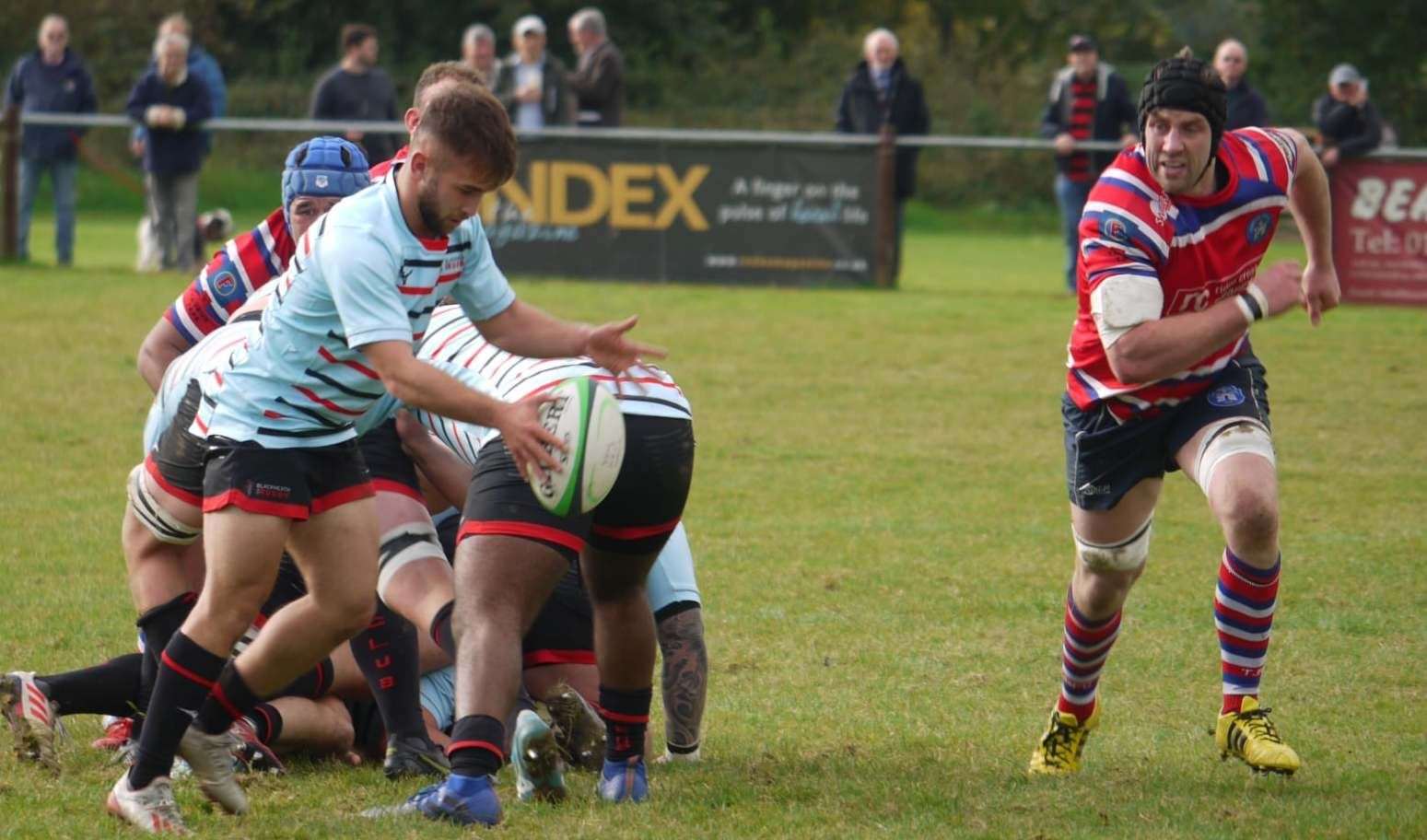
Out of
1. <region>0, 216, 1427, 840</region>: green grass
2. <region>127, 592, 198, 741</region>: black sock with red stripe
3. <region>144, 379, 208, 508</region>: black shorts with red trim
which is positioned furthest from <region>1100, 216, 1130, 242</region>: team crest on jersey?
<region>127, 592, 198, 741</region>: black sock with red stripe

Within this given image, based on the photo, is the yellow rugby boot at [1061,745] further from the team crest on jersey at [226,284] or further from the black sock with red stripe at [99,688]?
the team crest on jersey at [226,284]

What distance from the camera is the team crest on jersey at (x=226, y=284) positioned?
548 centimetres

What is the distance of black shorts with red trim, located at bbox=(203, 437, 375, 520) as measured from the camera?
167 inches

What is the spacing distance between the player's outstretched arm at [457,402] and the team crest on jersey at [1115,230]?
1666 millimetres

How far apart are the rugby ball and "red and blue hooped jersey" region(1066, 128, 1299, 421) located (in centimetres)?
142

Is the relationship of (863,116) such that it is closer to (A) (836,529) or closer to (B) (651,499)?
(A) (836,529)

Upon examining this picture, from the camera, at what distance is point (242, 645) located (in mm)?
5227

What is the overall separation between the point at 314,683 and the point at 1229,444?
2.49 metres

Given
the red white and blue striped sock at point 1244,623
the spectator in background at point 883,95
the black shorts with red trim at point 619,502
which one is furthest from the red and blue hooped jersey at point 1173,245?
the spectator in background at point 883,95

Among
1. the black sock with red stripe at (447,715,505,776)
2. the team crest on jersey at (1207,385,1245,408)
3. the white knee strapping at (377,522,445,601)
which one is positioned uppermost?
the team crest on jersey at (1207,385,1245,408)

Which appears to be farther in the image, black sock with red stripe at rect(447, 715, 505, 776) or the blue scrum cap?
the blue scrum cap

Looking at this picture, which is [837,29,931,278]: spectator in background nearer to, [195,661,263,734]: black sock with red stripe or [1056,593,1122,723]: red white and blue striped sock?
[1056,593,1122,723]: red white and blue striped sock

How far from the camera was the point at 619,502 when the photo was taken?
444 cm

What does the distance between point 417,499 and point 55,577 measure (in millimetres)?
2328
